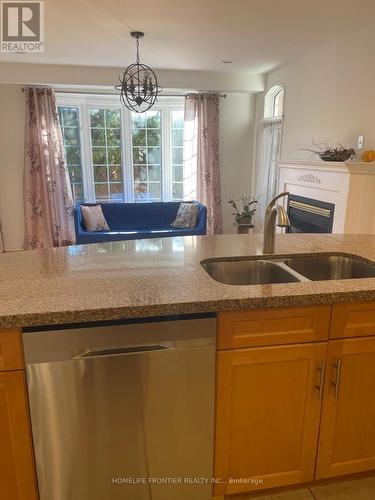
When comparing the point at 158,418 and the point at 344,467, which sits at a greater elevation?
the point at 158,418

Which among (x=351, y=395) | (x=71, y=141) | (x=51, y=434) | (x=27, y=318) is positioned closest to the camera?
(x=27, y=318)

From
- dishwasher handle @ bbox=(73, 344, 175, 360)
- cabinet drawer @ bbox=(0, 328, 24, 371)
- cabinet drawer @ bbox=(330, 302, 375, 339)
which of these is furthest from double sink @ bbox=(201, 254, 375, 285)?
cabinet drawer @ bbox=(0, 328, 24, 371)

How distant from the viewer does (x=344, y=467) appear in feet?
5.04

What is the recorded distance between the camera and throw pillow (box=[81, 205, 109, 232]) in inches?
202

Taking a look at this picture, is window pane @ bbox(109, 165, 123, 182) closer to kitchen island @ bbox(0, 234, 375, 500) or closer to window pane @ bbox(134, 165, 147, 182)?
window pane @ bbox(134, 165, 147, 182)

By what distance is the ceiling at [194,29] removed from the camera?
2926 millimetres

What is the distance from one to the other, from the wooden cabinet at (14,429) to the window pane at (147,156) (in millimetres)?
5190

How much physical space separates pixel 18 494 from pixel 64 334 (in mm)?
637

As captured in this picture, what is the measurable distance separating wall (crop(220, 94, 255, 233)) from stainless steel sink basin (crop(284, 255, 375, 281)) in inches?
178

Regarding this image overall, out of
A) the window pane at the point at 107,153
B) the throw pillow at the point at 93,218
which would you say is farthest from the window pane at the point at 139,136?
the throw pillow at the point at 93,218

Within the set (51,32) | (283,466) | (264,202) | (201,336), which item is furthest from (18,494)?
(264,202)

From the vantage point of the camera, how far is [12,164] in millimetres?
5594

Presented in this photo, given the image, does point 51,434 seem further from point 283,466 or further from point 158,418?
point 283,466

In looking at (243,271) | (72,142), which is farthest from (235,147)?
(243,271)
